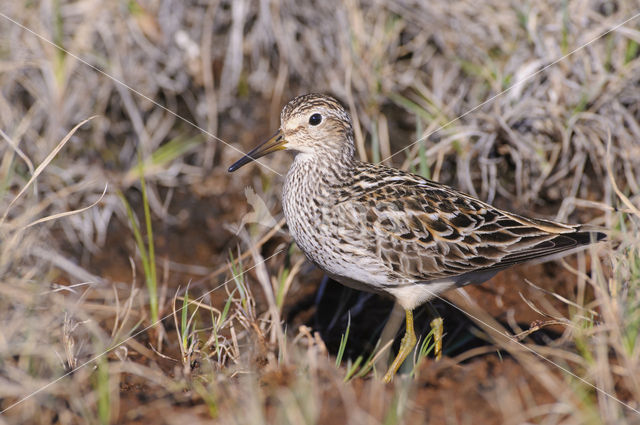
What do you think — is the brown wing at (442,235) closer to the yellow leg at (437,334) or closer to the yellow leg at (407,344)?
the yellow leg at (407,344)

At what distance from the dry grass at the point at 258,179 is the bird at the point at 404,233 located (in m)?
0.30

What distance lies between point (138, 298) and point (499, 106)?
2855 millimetres

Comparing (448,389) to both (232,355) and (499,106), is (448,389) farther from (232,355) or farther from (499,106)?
(499,106)

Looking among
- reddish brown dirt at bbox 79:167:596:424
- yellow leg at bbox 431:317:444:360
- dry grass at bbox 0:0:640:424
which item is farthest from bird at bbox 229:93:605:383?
reddish brown dirt at bbox 79:167:596:424

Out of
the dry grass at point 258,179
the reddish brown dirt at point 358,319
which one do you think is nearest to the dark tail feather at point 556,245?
the dry grass at point 258,179

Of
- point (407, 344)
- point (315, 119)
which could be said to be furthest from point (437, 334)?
point (315, 119)

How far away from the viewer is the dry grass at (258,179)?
319 cm

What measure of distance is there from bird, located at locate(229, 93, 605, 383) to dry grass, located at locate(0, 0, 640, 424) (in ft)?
0.98

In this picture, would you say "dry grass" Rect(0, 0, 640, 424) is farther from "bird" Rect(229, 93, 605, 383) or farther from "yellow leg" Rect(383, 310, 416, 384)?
"yellow leg" Rect(383, 310, 416, 384)

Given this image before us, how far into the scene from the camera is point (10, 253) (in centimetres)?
430

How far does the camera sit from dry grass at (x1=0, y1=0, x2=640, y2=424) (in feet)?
10.5

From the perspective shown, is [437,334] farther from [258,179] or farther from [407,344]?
[258,179]

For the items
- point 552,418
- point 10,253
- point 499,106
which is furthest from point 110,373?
point 499,106

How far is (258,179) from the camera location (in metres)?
6.18
